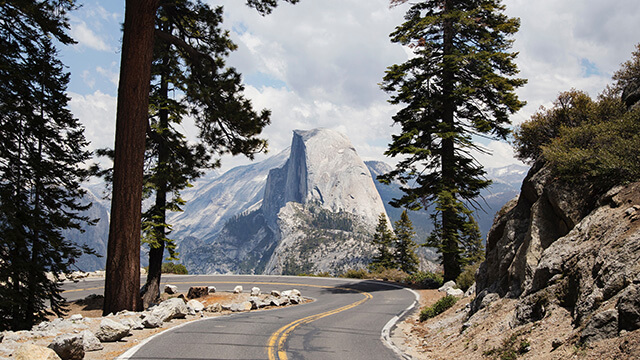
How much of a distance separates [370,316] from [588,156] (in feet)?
29.2

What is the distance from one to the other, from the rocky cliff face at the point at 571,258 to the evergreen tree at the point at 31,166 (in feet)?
39.1

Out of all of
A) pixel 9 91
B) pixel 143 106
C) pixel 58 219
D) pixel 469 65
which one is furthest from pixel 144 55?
pixel 469 65

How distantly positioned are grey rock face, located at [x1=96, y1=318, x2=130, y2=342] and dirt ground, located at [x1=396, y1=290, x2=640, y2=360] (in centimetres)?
619

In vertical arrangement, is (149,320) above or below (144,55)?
below

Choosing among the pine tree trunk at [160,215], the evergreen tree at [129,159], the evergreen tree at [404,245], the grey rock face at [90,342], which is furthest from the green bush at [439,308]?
the evergreen tree at [404,245]

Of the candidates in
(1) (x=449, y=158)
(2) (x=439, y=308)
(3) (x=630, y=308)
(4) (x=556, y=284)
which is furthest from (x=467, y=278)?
(3) (x=630, y=308)

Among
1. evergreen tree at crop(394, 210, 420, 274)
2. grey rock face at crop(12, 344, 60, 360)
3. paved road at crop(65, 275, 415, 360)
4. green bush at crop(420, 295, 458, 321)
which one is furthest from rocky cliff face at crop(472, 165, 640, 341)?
evergreen tree at crop(394, 210, 420, 274)

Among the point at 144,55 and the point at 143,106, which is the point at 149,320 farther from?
→ the point at 144,55

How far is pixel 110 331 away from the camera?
25.3 feet

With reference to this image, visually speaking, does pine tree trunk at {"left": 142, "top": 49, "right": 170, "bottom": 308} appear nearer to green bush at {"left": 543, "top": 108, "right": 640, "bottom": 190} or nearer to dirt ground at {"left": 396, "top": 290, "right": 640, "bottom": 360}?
dirt ground at {"left": 396, "top": 290, "right": 640, "bottom": 360}

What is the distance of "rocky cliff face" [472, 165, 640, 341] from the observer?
5.12 metres

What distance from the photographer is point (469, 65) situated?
66.3 ft

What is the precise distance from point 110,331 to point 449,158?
17558 mm

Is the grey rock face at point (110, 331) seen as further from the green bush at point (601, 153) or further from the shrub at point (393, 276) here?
the shrub at point (393, 276)
